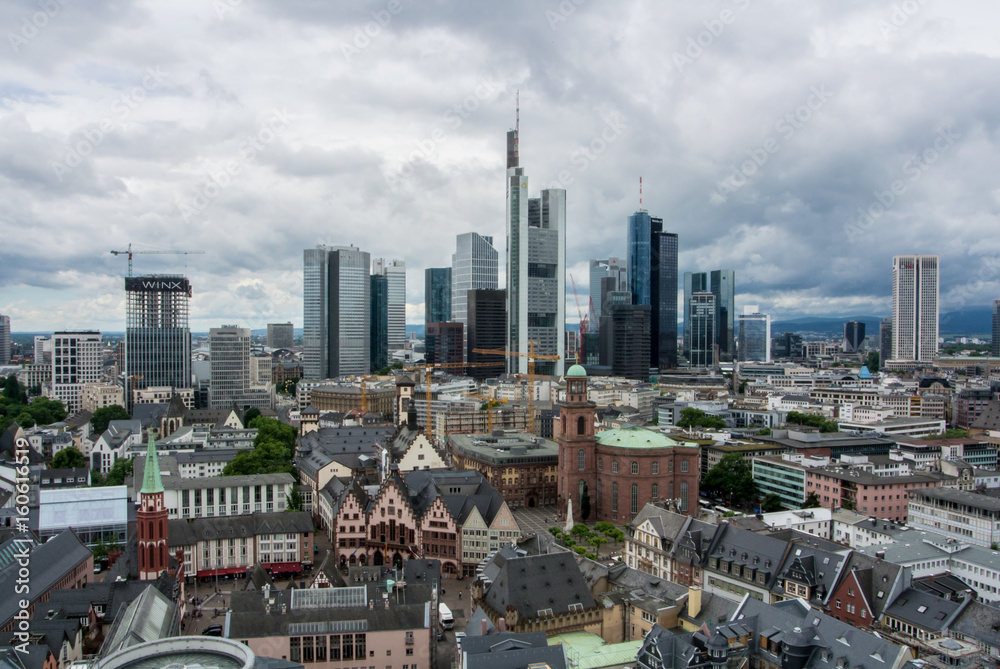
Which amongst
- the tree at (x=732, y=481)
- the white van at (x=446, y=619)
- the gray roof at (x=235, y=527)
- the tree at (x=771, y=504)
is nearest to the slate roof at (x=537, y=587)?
the white van at (x=446, y=619)

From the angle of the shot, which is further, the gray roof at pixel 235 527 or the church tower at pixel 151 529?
the gray roof at pixel 235 527

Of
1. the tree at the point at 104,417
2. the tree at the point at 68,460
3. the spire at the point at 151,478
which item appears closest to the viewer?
the spire at the point at 151,478

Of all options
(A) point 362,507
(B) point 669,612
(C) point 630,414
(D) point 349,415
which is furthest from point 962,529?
(D) point 349,415

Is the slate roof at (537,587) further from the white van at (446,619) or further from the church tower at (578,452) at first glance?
the church tower at (578,452)

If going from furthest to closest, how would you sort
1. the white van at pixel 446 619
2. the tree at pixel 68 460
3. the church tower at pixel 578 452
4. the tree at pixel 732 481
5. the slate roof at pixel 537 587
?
the tree at pixel 68 460 < the tree at pixel 732 481 < the church tower at pixel 578 452 < the white van at pixel 446 619 < the slate roof at pixel 537 587

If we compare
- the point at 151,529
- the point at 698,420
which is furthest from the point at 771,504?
the point at 151,529

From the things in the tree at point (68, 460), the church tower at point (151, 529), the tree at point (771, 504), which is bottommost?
the tree at point (771, 504)
